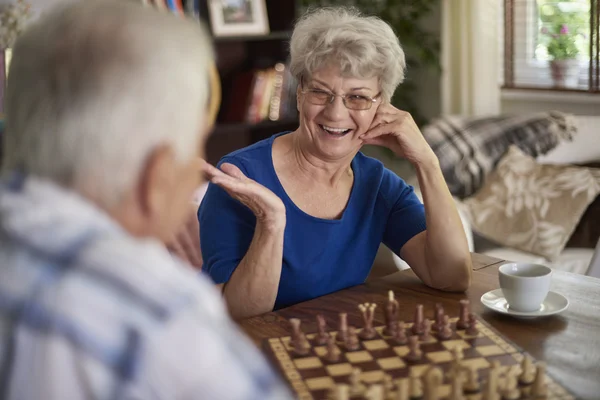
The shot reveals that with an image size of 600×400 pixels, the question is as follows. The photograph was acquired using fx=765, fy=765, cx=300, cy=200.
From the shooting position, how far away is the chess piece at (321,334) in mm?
1412

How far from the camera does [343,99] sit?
1867mm

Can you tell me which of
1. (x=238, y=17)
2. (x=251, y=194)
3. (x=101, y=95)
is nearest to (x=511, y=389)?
(x=251, y=194)

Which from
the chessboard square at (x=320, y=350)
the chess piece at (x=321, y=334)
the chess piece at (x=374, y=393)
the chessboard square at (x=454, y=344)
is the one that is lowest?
the chessboard square at (x=454, y=344)

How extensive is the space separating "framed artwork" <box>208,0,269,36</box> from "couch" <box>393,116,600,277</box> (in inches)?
46.0

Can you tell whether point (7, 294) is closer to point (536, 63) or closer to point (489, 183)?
point (489, 183)

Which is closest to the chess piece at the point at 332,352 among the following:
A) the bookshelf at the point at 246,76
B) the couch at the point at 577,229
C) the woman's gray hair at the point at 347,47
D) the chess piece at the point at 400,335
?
the chess piece at the point at 400,335

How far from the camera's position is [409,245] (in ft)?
6.38

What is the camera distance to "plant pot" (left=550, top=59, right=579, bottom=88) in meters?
4.06

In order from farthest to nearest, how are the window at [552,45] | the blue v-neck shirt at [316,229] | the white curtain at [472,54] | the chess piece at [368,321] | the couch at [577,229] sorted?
the white curtain at [472,54], the window at [552,45], the couch at [577,229], the blue v-neck shirt at [316,229], the chess piece at [368,321]

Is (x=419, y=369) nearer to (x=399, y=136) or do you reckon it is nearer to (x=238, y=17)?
(x=399, y=136)

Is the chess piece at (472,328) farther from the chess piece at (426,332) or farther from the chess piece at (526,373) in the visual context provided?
the chess piece at (526,373)

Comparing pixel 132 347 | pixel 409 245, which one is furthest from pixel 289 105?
pixel 132 347

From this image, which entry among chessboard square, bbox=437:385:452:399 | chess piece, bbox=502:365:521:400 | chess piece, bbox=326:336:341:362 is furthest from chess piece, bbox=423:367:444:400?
chess piece, bbox=326:336:341:362

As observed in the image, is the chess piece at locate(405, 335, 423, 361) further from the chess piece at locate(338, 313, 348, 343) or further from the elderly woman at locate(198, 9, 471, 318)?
the elderly woman at locate(198, 9, 471, 318)
